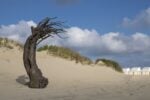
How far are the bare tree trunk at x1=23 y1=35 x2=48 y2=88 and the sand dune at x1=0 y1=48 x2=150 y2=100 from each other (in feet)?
1.06

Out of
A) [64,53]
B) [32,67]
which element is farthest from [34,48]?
[64,53]

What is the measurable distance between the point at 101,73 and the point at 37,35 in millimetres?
8792

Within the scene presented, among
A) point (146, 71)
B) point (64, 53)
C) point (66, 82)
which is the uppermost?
point (64, 53)

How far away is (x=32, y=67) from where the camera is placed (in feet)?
48.0

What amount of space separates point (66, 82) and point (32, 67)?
253 cm

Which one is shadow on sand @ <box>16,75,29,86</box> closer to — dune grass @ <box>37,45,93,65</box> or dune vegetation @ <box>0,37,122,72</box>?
dune vegetation @ <box>0,37,122,72</box>

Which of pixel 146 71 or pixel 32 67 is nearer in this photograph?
pixel 32 67

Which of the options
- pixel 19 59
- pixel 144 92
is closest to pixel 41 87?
pixel 144 92

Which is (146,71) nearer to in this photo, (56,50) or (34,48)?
(56,50)

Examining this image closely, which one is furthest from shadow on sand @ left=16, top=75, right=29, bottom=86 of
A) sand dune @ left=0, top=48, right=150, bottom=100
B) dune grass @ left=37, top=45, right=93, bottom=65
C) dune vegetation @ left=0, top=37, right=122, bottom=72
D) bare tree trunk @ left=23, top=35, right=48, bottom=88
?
dune grass @ left=37, top=45, right=93, bottom=65

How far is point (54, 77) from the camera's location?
18109 millimetres

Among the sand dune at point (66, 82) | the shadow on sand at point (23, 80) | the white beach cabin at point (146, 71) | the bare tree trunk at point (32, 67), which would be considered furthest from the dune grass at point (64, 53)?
the bare tree trunk at point (32, 67)

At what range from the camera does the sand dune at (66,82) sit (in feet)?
38.1

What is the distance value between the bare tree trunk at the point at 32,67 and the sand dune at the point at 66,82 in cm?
32
